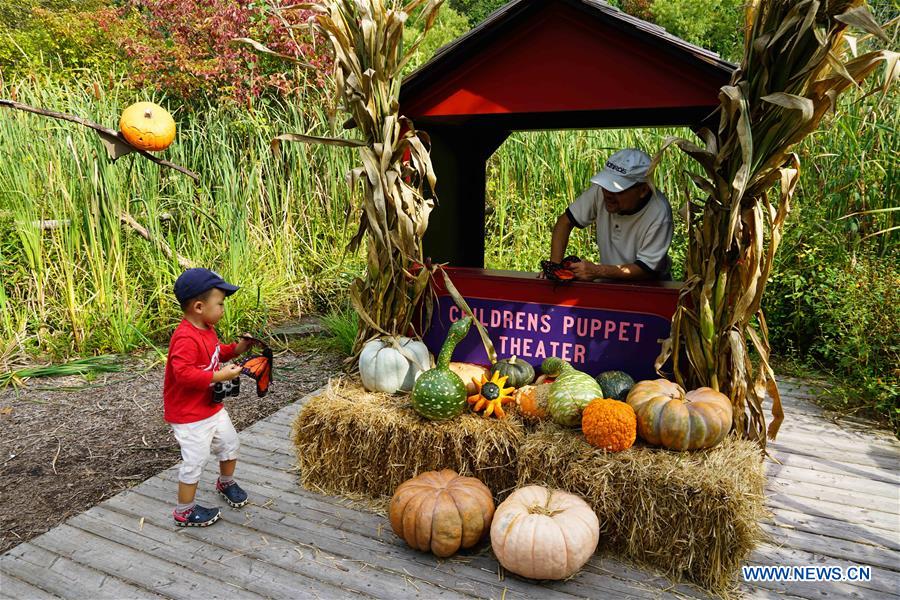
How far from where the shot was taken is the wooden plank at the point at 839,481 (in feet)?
10.1

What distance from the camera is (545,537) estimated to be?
2.29 m

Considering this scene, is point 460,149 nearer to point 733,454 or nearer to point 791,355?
point 733,454

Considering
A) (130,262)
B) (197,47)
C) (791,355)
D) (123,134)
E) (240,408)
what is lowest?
(240,408)

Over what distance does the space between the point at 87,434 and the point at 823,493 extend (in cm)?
450

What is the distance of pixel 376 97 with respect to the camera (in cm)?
307

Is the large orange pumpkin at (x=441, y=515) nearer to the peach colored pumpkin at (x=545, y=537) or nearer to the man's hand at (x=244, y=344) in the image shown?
the peach colored pumpkin at (x=545, y=537)

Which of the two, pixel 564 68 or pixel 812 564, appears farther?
pixel 564 68

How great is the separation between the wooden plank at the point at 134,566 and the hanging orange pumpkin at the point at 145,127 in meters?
2.44

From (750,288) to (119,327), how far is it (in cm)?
508

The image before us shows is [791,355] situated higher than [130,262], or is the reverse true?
[130,262]

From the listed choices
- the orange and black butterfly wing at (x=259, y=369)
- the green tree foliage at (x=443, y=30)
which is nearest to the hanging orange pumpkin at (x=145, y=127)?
the orange and black butterfly wing at (x=259, y=369)

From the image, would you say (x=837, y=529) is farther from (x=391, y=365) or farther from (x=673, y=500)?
(x=391, y=365)

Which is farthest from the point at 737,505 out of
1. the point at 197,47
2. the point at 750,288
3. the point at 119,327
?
the point at 197,47
